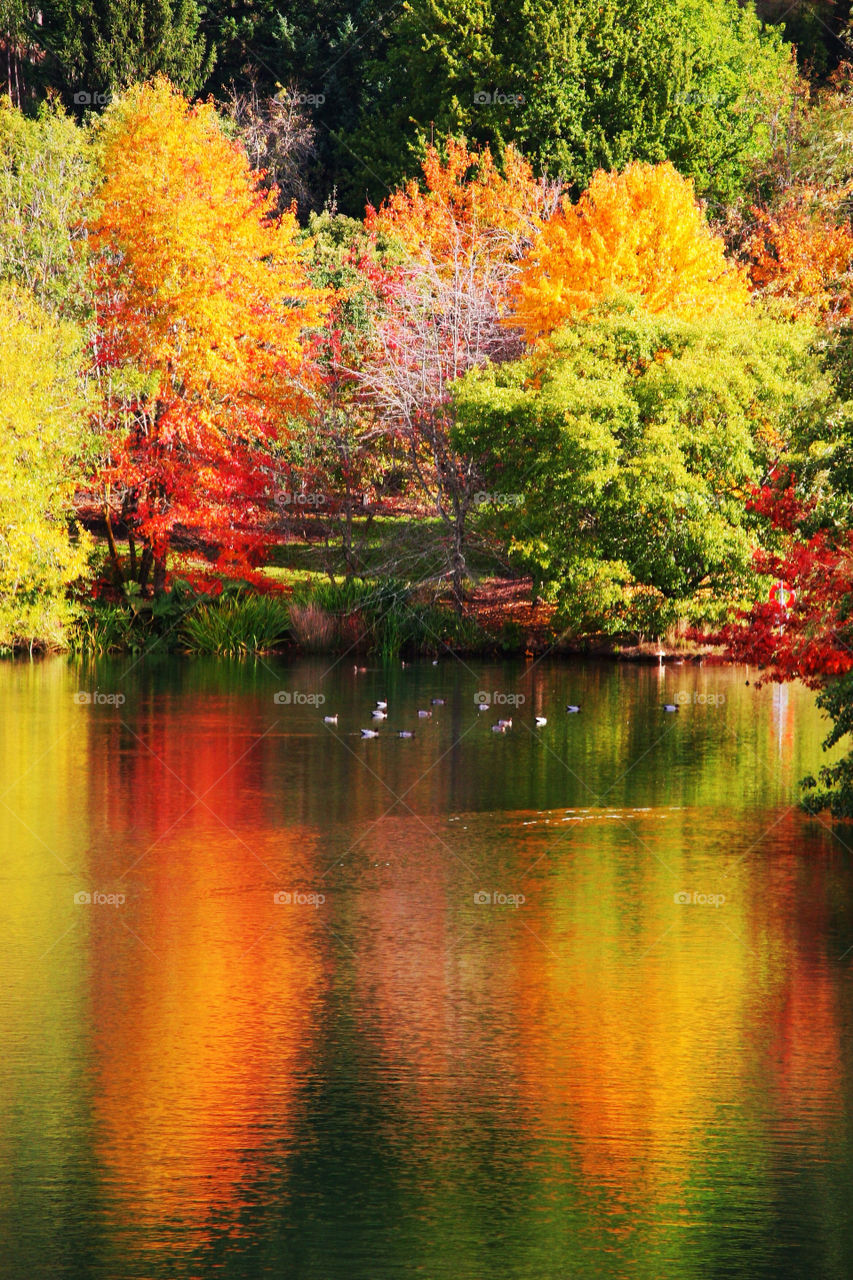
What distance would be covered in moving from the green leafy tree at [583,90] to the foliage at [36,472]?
20117 millimetres

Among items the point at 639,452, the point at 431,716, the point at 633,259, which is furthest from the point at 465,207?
the point at 431,716

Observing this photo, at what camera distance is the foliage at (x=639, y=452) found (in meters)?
33.8

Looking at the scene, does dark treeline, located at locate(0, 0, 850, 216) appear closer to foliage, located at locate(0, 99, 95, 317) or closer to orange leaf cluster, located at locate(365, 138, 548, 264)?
orange leaf cluster, located at locate(365, 138, 548, 264)

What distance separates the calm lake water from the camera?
7965mm

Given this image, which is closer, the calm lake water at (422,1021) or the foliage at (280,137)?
the calm lake water at (422,1021)

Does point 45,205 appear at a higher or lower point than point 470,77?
lower

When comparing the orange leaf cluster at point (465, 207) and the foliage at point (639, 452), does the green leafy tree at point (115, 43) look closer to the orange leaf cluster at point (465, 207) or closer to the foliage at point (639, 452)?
the orange leaf cluster at point (465, 207)

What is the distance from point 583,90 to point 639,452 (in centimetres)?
2432

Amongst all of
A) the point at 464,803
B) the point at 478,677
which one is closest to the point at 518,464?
the point at 478,677

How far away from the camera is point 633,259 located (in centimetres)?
4038

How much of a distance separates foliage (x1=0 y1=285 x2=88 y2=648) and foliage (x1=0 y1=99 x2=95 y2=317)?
3.82 m

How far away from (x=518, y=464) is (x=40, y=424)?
10.6 metres

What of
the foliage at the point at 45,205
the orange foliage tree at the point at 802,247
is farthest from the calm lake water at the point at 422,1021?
the orange foliage tree at the point at 802,247

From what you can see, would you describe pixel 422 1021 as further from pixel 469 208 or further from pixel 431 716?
pixel 469 208
